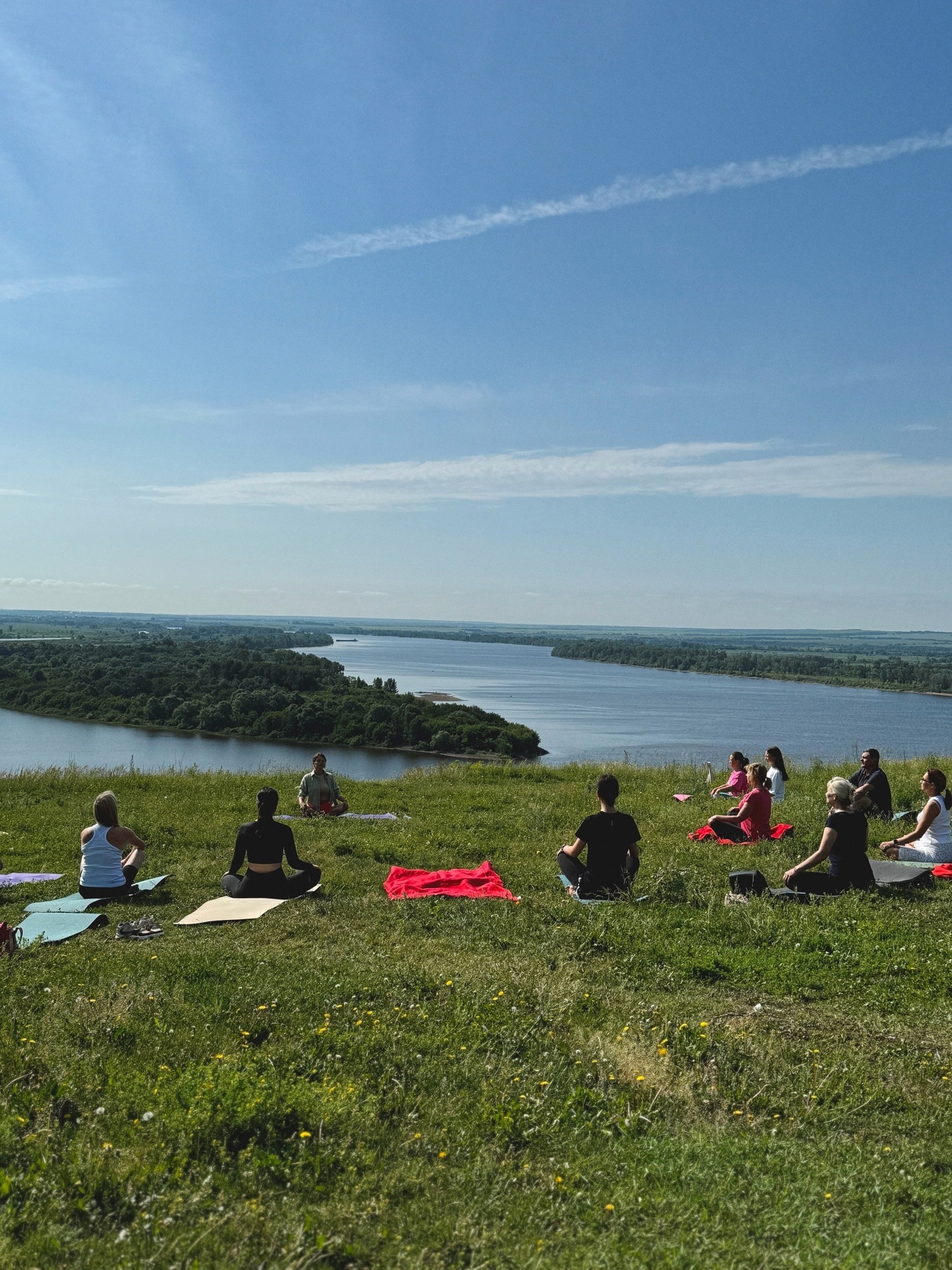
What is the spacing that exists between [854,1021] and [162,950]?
5118mm

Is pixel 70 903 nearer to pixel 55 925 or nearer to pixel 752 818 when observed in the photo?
pixel 55 925

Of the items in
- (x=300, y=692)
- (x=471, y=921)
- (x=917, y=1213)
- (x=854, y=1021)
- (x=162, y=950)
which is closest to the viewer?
(x=917, y=1213)

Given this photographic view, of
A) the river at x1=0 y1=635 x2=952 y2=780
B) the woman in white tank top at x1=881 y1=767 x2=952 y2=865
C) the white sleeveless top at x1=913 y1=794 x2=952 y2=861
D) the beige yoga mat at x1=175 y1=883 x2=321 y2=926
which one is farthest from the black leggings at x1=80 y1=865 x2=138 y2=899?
the river at x1=0 y1=635 x2=952 y2=780

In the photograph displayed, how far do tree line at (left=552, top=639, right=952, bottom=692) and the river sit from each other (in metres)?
5.11

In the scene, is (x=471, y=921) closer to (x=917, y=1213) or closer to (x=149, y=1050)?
(x=149, y=1050)

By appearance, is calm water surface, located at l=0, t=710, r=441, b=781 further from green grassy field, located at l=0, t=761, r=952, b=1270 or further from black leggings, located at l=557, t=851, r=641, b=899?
green grassy field, located at l=0, t=761, r=952, b=1270

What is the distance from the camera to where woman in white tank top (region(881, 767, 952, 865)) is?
32.7 ft

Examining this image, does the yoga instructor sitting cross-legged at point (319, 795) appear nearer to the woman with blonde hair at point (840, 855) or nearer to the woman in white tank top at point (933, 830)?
the woman with blonde hair at point (840, 855)

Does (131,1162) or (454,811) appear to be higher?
(131,1162)

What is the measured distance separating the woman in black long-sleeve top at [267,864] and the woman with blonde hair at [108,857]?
3.36 ft

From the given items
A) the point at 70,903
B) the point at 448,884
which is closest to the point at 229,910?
the point at 70,903

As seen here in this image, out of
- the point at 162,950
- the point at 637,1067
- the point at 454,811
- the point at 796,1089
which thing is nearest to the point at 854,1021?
the point at 796,1089

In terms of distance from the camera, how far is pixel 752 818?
11406 mm

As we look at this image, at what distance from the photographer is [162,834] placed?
12188 millimetres
